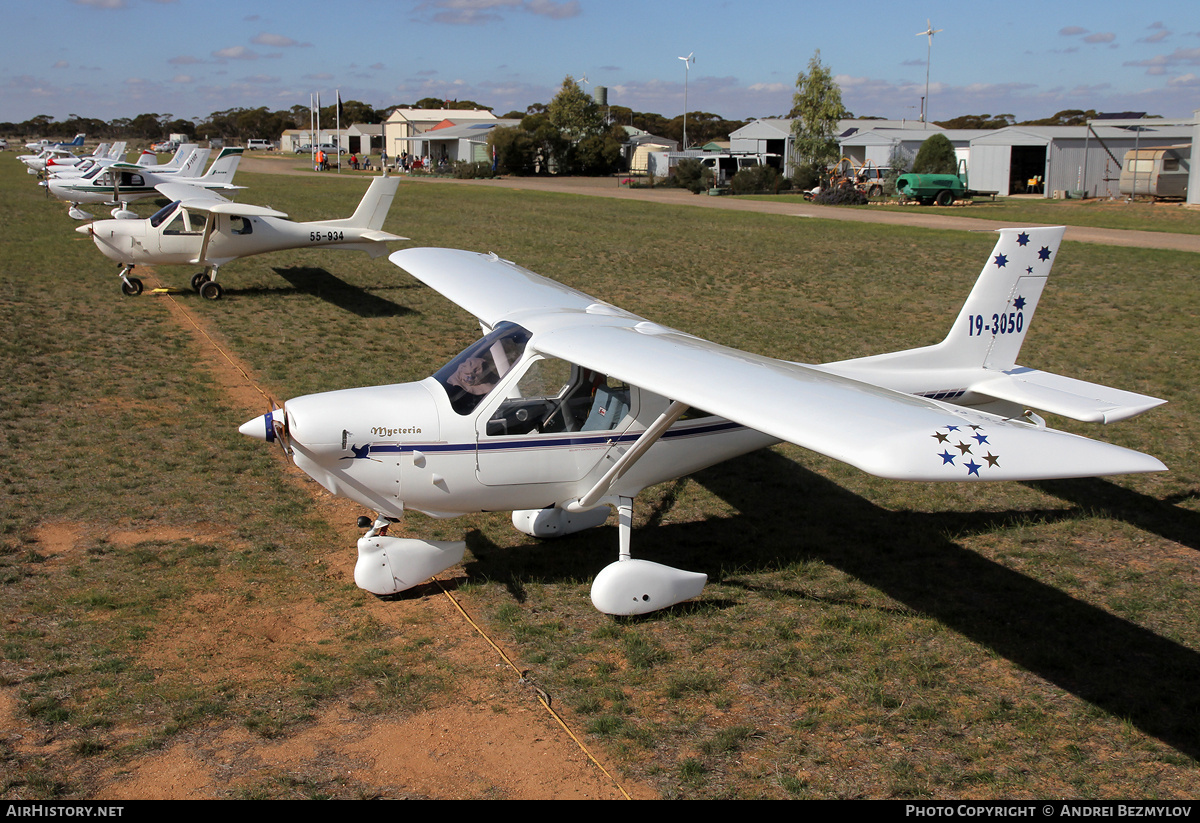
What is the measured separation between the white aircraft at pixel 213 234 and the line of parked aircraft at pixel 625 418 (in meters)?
10.5

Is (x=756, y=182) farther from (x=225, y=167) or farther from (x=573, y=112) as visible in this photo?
(x=225, y=167)

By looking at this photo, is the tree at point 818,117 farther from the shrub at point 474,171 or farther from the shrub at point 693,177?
the shrub at point 474,171

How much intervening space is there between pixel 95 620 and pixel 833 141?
2030 inches

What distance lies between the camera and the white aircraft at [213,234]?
645 inches

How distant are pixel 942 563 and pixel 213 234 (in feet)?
48.7

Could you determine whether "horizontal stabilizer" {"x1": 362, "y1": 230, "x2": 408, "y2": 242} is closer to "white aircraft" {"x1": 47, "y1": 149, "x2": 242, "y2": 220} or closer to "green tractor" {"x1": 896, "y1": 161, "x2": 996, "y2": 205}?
"white aircraft" {"x1": 47, "y1": 149, "x2": 242, "y2": 220}

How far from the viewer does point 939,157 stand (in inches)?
1801

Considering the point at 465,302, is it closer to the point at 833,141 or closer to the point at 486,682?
the point at 486,682

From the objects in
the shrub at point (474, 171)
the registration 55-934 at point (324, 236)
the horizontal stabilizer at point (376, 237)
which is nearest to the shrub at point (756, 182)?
the shrub at point (474, 171)

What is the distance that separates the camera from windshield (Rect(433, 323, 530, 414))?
5.92 meters

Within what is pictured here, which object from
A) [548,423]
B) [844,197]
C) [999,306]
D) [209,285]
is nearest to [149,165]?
[209,285]

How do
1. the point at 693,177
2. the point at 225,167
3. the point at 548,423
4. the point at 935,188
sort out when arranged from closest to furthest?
the point at 548,423, the point at 225,167, the point at 935,188, the point at 693,177

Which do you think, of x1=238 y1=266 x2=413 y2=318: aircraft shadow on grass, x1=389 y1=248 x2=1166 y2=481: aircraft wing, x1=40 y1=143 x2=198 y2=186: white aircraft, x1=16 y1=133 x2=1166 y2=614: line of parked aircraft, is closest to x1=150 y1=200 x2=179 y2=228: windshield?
x1=238 y1=266 x2=413 y2=318: aircraft shadow on grass

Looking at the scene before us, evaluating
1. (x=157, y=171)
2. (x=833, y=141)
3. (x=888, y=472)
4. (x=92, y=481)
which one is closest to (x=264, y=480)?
(x=92, y=481)
